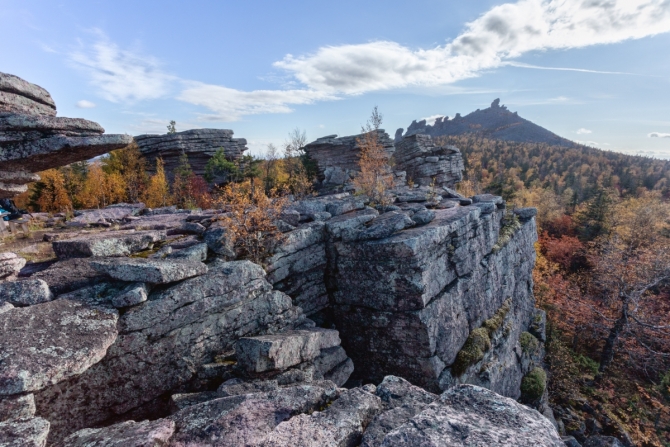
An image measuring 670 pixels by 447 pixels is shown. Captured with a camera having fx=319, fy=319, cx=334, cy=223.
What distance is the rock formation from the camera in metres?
8.23

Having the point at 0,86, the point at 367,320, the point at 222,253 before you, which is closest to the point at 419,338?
the point at 367,320

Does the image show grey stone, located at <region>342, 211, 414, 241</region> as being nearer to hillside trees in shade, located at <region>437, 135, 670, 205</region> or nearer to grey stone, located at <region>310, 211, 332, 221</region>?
grey stone, located at <region>310, 211, 332, 221</region>

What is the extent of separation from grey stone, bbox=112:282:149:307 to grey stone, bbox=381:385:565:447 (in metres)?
6.40

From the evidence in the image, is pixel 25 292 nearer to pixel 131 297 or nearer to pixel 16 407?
pixel 131 297

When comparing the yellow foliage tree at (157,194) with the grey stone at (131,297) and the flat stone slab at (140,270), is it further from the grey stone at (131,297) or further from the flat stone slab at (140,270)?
the grey stone at (131,297)

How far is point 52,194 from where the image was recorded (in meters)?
35.2

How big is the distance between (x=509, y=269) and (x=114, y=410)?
21.1 meters

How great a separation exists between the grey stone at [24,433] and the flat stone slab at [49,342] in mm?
692

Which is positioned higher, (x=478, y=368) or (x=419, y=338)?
(x=419, y=338)

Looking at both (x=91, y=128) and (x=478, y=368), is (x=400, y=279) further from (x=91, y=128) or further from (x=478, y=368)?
(x=91, y=128)

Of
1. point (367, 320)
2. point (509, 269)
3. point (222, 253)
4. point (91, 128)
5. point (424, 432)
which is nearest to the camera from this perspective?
point (424, 432)

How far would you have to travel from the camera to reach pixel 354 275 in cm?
1321

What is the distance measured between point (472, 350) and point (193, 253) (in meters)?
12.2

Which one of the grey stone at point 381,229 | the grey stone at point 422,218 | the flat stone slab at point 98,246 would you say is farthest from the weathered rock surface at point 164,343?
the grey stone at point 422,218
